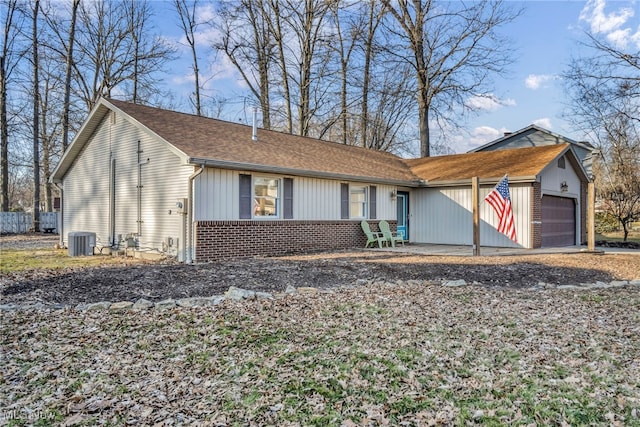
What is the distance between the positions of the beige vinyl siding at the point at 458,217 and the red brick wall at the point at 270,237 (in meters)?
2.99

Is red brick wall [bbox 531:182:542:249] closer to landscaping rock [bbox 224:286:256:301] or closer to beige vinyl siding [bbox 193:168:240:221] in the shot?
beige vinyl siding [bbox 193:168:240:221]

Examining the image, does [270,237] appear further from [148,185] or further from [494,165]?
[494,165]

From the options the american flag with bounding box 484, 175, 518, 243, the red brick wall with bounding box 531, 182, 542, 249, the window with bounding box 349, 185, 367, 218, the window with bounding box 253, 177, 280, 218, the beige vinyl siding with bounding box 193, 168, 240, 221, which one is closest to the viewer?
the beige vinyl siding with bounding box 193, 168, 240, 221

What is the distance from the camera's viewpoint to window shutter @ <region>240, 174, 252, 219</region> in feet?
36.2

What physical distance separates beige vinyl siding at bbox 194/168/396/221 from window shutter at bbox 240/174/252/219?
138 mm

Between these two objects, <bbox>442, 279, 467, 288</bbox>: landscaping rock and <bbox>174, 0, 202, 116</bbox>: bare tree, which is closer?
<bbox>442, 279, 467, 288</bbox>: landscaping rock

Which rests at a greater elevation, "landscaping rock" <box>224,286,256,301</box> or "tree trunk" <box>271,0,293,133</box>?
"tree trunk" <box>271,0,293,133</box>

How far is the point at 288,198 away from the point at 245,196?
143 cm

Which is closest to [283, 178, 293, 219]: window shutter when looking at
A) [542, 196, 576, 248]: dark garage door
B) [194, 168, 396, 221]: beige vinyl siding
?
[194, 168, 396, 221]: beige vinyl siding

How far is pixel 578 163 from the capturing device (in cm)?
1568

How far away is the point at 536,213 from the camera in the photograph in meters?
13.5

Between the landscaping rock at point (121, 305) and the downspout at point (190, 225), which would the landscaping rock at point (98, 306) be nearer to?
the landscaping rock at point (121, 305)

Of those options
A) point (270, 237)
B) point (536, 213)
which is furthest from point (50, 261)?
point (536, 213)

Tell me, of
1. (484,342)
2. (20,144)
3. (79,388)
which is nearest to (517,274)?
(484,342)
